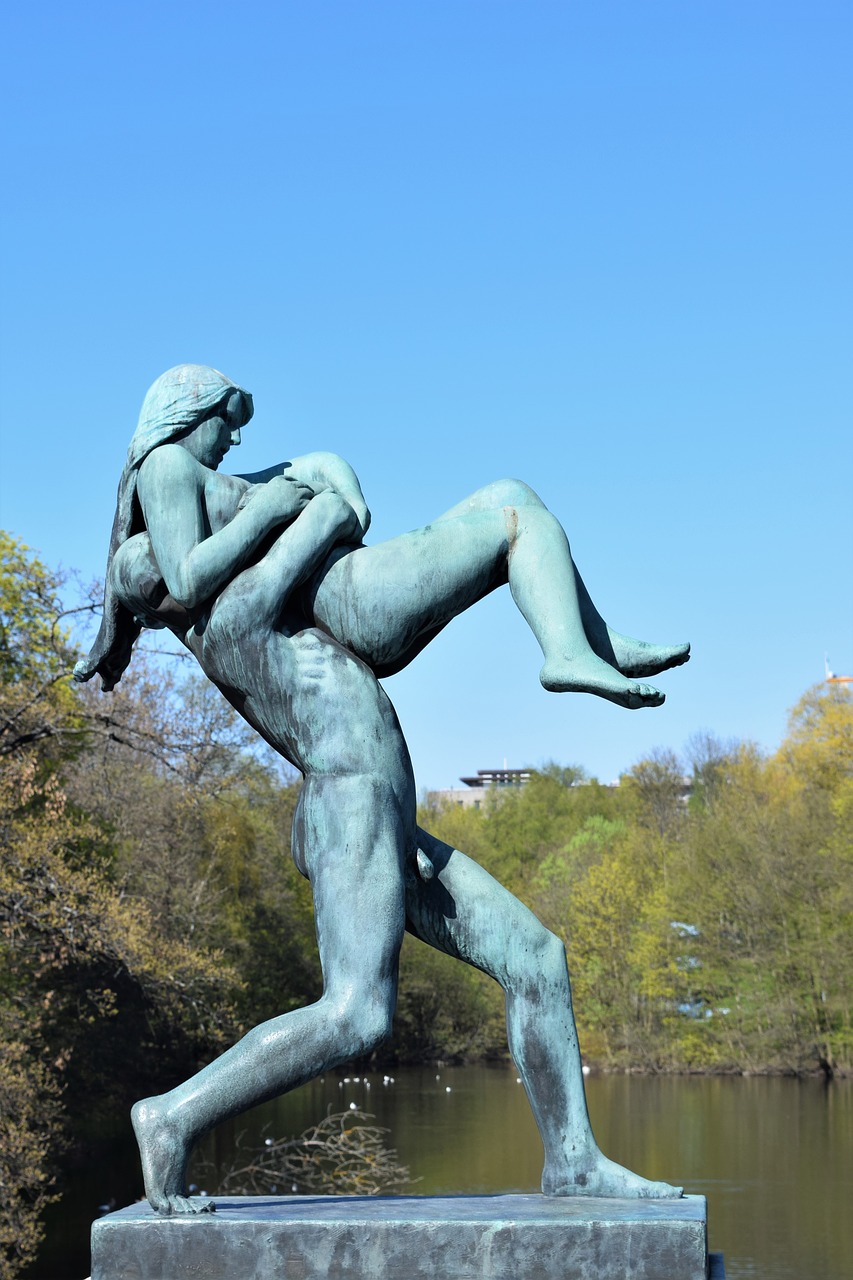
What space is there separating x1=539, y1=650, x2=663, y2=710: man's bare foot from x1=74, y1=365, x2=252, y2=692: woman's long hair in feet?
3.81

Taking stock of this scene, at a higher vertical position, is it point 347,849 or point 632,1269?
point 347,849

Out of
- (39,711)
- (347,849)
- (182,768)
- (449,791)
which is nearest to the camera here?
(347,849)

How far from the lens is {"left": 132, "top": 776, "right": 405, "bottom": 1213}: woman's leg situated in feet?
12.8

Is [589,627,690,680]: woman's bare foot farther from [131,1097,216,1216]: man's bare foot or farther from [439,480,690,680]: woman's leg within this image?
[131,1097,216,1216]: man's bare foot

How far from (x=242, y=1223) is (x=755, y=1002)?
38.6 meters

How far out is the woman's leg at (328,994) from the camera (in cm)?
391

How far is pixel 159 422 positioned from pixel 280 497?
423mm

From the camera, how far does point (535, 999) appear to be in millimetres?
4145

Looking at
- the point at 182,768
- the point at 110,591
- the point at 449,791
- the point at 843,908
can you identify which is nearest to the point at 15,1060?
the point at 182,768

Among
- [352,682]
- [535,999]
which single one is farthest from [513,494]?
[535,999]

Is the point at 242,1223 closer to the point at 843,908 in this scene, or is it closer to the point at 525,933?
the point at 525,933

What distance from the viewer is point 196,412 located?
4.46 meters

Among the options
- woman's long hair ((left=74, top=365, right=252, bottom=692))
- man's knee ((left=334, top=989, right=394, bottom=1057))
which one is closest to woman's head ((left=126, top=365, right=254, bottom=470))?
woman's long hair ((left=74, top=365, right=252, bottom=692))

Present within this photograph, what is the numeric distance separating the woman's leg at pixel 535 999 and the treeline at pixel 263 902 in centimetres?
Answer: 1196
